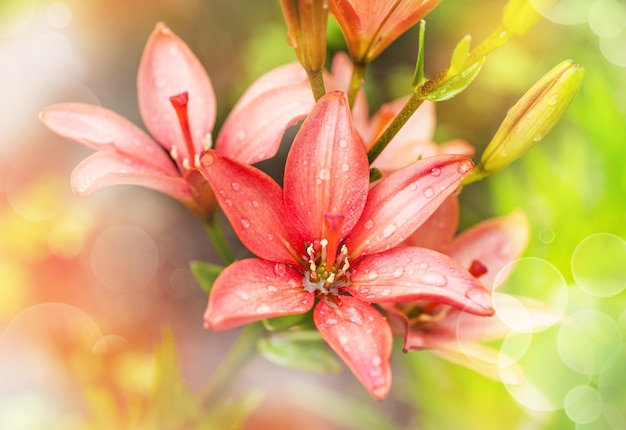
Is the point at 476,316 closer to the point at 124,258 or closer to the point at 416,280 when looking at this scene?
the point at 416,280

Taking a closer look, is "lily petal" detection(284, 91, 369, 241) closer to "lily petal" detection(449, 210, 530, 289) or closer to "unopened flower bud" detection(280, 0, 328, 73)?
"unopened flower bud" detection(280, 0, 328, 73)

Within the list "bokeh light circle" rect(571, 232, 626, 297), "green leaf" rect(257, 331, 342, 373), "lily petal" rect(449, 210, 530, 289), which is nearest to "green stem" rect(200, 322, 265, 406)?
"green leaf" rect(257, 331, 342, 373)

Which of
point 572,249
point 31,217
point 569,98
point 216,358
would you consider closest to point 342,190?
point 569,98

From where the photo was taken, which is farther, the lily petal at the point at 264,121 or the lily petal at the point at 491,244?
the lily petal at the point at 491,244

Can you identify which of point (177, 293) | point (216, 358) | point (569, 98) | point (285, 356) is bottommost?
point (216, 358)

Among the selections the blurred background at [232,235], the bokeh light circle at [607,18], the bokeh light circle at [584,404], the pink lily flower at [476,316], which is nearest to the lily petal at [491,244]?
the pink lily flower at [476,316]

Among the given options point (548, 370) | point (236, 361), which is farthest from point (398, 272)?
point (548, 370)

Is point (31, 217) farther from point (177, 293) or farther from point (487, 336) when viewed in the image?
point (487, 336)

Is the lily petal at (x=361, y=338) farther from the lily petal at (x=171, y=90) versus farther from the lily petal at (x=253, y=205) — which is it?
the lily petal at (x=171, y=90)
